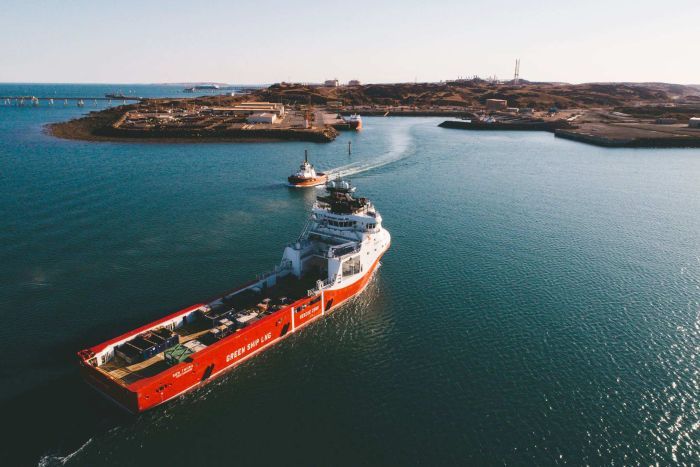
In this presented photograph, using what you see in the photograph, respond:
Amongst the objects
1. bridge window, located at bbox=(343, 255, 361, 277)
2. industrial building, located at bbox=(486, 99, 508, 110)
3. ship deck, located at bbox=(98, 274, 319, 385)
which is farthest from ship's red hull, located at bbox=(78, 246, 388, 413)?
industrial building, located at bbox=(486, 99, 508, 110)

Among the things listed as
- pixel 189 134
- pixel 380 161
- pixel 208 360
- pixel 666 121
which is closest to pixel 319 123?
pixel 189 134

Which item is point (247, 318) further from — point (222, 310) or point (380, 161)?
point (380, 161)

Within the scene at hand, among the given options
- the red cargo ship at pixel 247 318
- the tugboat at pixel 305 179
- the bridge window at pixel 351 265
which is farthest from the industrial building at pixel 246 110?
the bridge window at pixel 351 265

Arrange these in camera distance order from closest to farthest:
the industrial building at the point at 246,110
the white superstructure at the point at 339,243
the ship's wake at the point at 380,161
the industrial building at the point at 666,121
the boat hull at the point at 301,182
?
the white superstructure at the point at 339,243
the boat hull at the point at 301,182
the ship's wake at the point at 380,161
the industrial building at the point at 666,121
the industrial building at the point at 246,110

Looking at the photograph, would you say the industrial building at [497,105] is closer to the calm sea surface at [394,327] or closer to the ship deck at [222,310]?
the calm sea surface at [394,327]

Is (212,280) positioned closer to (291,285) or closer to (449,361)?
(291,285)

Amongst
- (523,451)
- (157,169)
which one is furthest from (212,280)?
(157,169)
